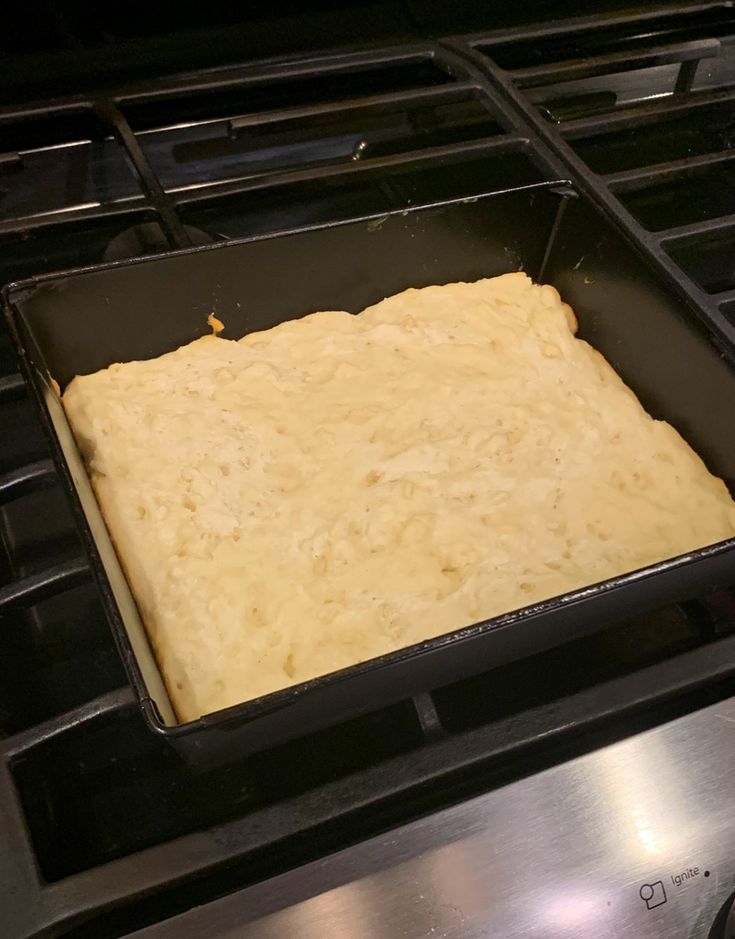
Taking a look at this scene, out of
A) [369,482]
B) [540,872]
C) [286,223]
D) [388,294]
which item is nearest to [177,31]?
[286,223]

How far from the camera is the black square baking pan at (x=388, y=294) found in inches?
26.4

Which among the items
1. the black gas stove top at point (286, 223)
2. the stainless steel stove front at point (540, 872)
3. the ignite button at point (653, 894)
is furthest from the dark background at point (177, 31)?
the ignite button at point (653, 894)

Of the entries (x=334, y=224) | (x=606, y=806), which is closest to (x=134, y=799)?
(x=606, y=806)

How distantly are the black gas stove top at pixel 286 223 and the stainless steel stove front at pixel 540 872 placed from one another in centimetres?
3

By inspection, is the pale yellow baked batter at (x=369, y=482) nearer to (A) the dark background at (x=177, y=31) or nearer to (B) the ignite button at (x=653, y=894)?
(B) the ignite button at (x=653, y=894)

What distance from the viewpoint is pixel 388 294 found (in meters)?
1.14

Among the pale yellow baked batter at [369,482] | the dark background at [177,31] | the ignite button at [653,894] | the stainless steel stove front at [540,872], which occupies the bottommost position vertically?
the ignite button at [653,894]

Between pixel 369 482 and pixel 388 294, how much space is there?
34 centimetres

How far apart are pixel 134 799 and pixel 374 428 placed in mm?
480

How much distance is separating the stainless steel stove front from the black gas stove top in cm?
3

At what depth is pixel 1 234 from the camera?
3.22ft

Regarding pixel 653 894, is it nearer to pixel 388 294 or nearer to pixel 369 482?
pixel 369 482

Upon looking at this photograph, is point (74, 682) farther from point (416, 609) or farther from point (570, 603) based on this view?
point (570, 603)

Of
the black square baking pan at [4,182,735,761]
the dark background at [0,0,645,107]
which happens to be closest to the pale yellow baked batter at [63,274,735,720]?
the black square baking pan at [4,182,735,761]
